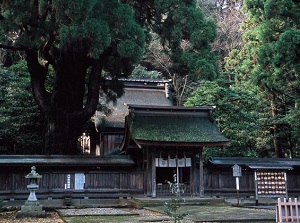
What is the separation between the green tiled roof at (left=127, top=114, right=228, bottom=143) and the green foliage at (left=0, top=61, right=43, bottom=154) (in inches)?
304

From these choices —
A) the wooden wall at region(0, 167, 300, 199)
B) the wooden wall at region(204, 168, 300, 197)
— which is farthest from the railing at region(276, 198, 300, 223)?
the wooden wall at region(204, 168, 300, 197)

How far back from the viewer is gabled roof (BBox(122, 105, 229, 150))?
1898 centimetres

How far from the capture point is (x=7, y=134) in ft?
78.8

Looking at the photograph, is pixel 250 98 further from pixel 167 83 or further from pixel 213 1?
pixel 213 1

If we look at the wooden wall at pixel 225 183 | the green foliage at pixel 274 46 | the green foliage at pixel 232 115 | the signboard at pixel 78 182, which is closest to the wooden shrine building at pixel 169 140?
the wooden wall at pixel 225 183

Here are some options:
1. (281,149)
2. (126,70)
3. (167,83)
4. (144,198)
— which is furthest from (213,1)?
(144,198)

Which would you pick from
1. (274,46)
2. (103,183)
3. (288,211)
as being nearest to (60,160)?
(103,183)

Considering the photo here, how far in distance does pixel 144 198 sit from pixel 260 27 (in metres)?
10.1

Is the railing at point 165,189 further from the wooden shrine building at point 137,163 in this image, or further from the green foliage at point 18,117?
the green foliage at point 18,117

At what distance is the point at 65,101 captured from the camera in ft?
66.6

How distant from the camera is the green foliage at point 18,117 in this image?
77.6 feet

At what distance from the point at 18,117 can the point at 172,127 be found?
10230mm

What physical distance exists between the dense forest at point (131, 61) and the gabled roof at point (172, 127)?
87.5 inches

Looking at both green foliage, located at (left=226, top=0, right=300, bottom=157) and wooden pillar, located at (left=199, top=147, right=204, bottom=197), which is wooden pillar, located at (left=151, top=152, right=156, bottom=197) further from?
green foliage, located at (left=226, top=0, right=300, bottom=157)
